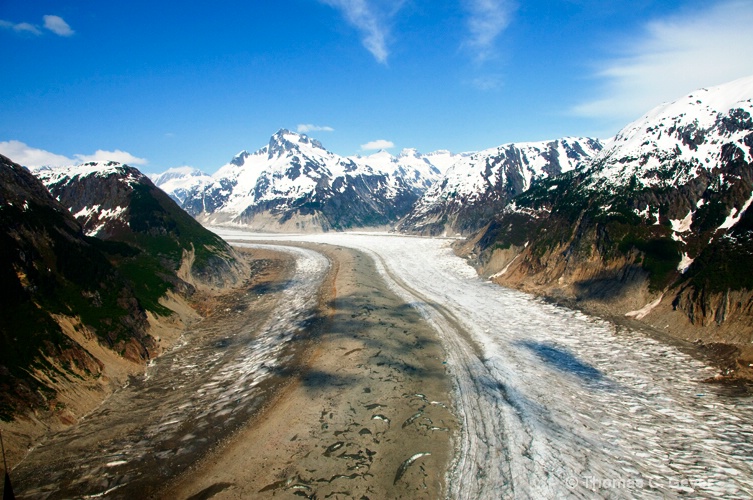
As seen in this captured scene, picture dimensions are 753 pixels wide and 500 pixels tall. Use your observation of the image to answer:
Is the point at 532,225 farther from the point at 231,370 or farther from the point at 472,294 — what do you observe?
the point at 231,370

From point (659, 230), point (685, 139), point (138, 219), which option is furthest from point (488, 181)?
point (138, 219)

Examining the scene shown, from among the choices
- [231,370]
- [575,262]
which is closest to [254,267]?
[231,370]

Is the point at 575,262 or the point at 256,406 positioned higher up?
the point at 575,262

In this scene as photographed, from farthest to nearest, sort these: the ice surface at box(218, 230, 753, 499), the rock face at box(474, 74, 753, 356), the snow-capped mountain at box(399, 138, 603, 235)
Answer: the snow-capped mountain at box(399, 138, 603, 235) < the rock face at box(474, 74, 753, 356) < the ice surface at box(218, 230, 753, 499)

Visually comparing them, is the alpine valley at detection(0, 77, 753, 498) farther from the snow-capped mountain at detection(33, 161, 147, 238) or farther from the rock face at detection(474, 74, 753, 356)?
the snow-capped mountain at detection(33, 161, 147, 238)

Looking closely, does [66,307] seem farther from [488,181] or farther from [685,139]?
[488,181]

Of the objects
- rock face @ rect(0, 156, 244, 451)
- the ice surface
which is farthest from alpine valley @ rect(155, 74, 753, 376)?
rock face @ rect(0, 156, 244, 451)
